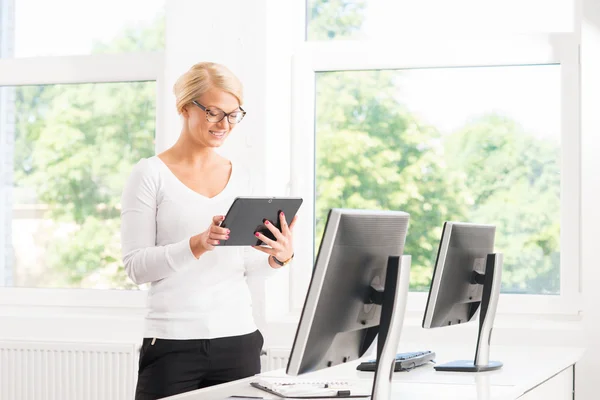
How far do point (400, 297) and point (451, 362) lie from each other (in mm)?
934

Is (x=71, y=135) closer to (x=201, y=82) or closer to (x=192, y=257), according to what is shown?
(x=201, y=82)

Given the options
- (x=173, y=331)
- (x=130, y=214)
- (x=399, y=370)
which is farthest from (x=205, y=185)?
(x=399, y=370)

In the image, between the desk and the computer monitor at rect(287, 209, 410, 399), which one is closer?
the computer monitor at rect(287, 209, 410, 399)

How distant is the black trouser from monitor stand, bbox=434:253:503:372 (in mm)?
607

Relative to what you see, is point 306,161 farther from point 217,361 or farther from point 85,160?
point 217,361

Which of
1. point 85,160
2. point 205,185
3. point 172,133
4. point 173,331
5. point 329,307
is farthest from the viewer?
point 85,160

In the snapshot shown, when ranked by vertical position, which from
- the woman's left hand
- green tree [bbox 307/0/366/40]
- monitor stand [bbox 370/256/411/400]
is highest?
green tree [bbox 307/0/366/40]

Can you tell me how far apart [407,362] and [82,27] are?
2.76 m

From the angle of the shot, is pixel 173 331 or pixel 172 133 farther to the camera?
pixel 172 133

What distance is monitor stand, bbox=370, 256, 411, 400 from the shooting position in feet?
5.81

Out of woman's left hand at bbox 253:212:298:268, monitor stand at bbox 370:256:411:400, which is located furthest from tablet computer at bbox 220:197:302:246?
monitor stand at bbox 370:256:411:400

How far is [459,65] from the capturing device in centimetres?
393

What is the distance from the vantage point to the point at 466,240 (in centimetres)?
258

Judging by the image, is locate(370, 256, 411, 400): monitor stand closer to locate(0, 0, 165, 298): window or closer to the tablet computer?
the tablet computer
